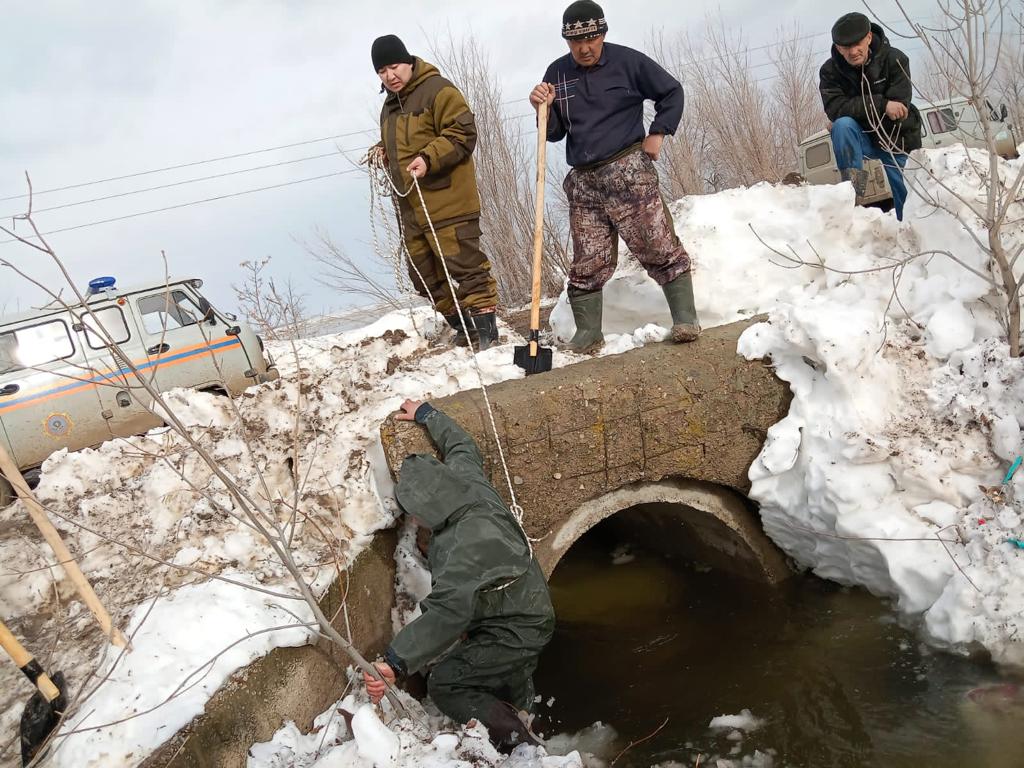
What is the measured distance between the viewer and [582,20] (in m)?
3.74

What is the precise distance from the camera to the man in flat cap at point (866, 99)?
4.15m

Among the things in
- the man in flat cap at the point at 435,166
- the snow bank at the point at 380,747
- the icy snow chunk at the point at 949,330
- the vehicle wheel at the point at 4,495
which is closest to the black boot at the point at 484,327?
the man in flat cap at the point at 435,166

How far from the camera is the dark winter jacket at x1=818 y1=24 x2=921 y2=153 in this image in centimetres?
421

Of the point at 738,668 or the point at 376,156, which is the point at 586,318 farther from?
the point at 738,668

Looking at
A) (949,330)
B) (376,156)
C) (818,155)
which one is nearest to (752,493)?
(949,330)

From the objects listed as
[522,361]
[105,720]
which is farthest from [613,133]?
[105,720]

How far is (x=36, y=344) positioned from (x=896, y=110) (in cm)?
704

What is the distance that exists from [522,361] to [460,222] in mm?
1007

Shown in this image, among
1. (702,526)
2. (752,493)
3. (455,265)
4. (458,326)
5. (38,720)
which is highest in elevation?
(455,265)

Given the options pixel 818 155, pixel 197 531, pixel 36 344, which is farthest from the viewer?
pixel 818 155

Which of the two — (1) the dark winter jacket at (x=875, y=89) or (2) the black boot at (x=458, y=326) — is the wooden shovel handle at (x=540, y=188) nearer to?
(2) the black boot at (x=458, y=326)

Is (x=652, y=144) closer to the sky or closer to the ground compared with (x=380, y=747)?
closer to the sky

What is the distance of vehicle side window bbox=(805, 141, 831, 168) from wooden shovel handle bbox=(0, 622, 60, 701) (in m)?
10.6

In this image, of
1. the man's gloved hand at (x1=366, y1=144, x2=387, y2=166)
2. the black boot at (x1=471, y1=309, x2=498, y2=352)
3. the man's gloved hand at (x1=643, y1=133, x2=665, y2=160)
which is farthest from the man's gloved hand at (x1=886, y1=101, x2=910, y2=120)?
the man's gloved hand at (x1=366, y1=144, x2=387, y2=166)
